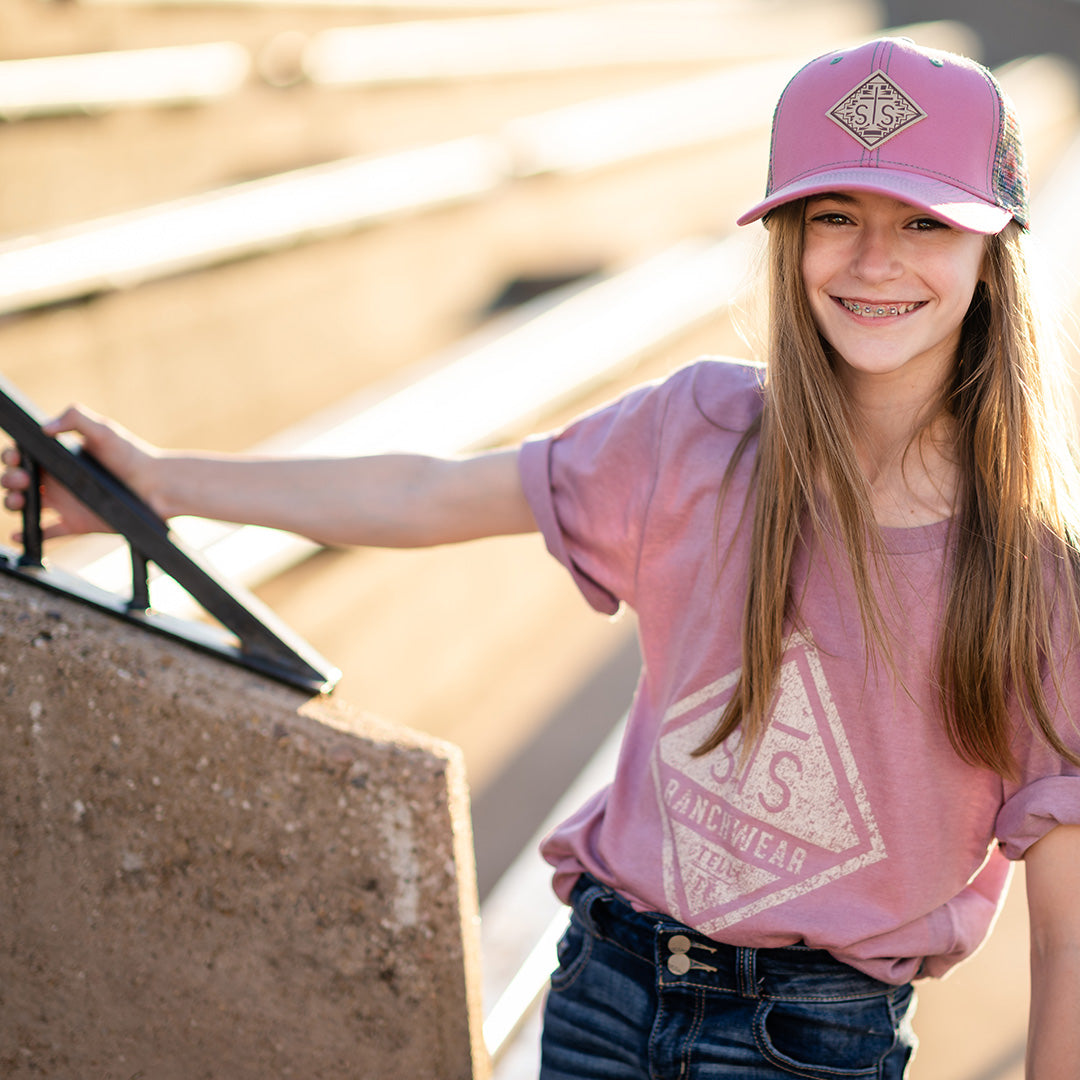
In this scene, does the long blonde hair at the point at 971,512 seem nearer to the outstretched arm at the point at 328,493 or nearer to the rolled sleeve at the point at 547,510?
the rolled sleeve at the point at 547,510

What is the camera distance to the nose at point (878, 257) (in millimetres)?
1436

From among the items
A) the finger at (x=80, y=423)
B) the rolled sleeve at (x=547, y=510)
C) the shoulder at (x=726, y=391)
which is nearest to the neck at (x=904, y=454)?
the shoulder at (x=726, y=391)

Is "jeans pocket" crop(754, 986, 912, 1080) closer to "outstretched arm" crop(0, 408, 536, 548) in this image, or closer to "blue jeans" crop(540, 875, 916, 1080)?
"blue jeans" crop(540, 875, 916, 1080)

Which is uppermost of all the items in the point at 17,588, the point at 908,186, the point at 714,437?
the point at 908,186

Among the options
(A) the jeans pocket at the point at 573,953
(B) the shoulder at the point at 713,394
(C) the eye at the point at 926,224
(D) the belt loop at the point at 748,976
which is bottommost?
(A) the jeans pocket at the point at 573,953

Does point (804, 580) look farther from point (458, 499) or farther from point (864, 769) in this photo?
point (458, 499)

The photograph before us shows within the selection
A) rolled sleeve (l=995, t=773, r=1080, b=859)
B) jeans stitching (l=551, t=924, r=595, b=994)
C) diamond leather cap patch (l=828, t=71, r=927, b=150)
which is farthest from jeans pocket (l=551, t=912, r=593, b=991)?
diamond leather cap patch (l=828, t=71, r=927, b=150)

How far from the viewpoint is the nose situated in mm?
1436

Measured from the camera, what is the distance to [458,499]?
68.7 inches

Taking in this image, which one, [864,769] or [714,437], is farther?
[714,437]

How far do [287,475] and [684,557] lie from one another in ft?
1.97

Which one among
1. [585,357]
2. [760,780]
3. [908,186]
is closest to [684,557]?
[760,780]

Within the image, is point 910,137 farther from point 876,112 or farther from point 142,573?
point 142,573

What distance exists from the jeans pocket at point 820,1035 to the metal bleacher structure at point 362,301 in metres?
0.92
